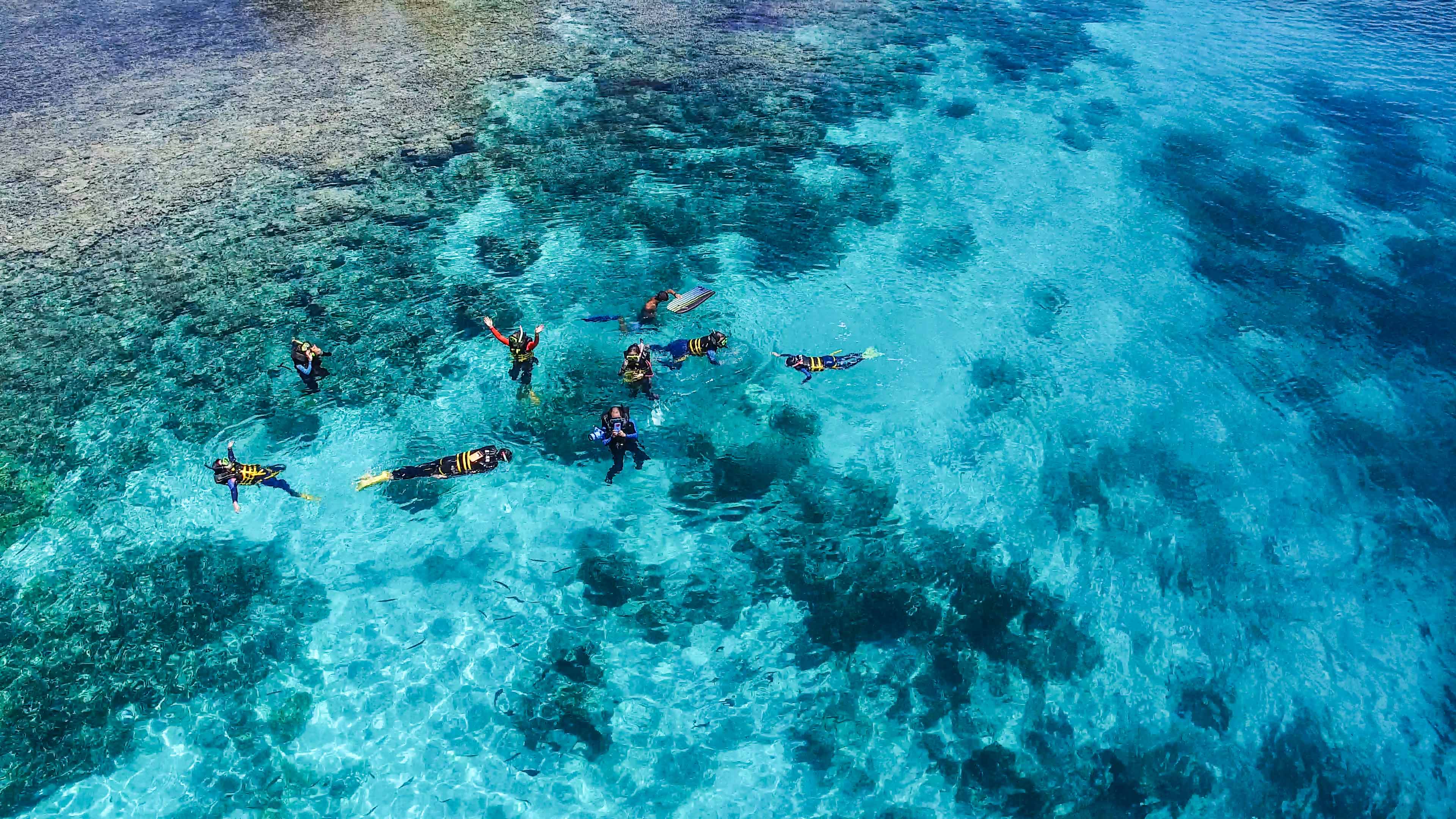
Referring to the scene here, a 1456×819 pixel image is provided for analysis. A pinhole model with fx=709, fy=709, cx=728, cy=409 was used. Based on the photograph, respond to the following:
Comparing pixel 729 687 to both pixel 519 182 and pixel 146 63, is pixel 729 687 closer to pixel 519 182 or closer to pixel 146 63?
pixel 519 182

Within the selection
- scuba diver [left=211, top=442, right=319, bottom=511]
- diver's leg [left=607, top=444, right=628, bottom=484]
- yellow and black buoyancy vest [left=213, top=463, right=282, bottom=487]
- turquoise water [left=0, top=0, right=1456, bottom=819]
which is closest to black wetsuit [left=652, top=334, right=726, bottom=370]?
turquoise water [left=0, top=0, right=1456, bottom=819]

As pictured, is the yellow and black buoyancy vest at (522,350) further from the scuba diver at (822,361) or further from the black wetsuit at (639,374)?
the scuba diver at (822,361)

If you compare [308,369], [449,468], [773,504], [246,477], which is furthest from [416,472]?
[773,504]

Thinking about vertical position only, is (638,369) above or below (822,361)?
above

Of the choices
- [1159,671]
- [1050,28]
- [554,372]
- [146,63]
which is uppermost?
[1050,28]

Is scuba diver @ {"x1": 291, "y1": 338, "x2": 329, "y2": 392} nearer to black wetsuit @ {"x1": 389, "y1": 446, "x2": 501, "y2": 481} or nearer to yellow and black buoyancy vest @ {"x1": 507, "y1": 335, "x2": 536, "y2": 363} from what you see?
black wetsuit @ {"x1": 389, "y1": 446, "x2": 501, "y2": 481}

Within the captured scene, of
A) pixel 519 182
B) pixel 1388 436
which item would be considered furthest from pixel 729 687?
pixel 519 182

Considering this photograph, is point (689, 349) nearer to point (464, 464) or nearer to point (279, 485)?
point (464, 464)
